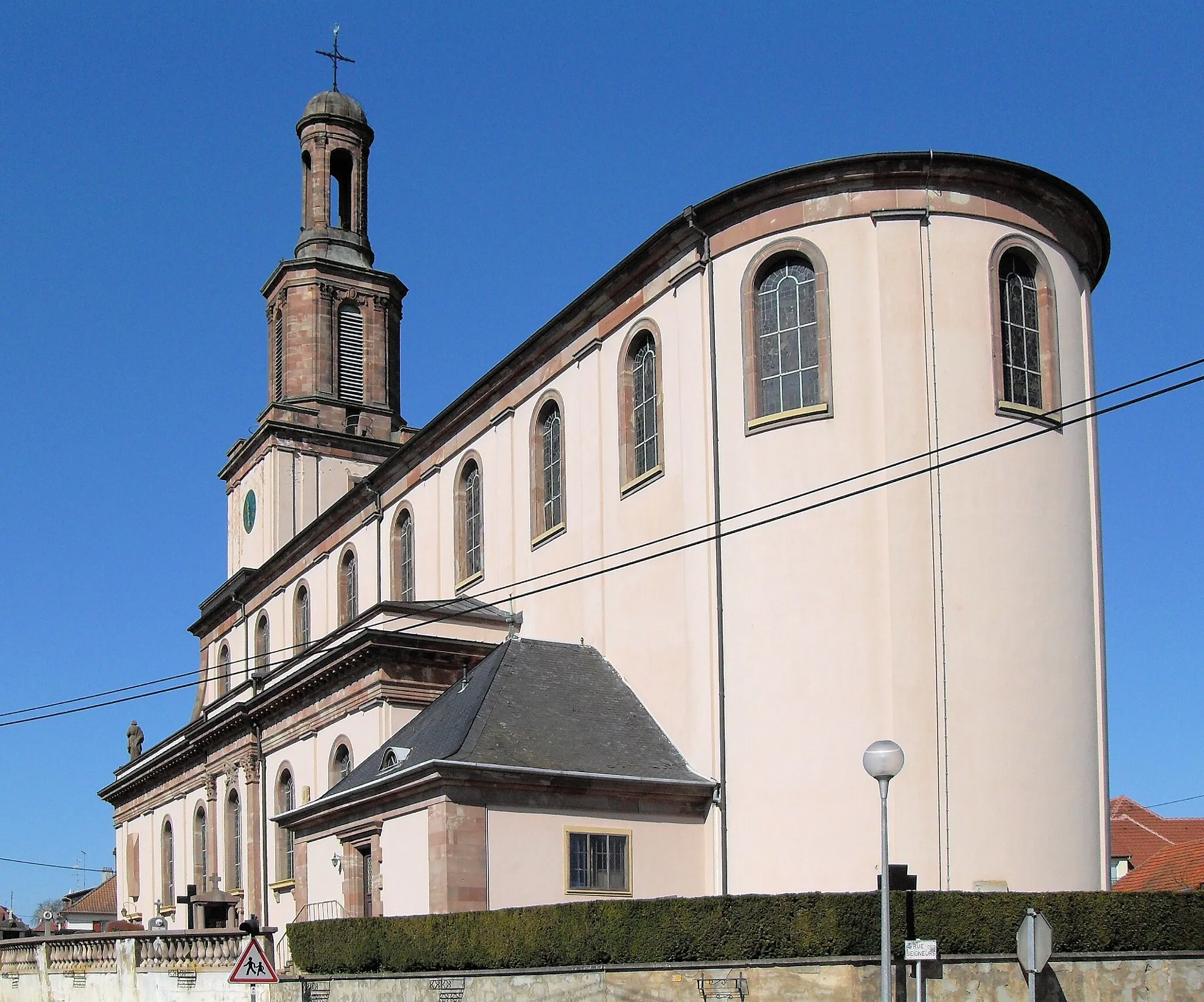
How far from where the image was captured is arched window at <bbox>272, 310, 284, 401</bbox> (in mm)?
54875

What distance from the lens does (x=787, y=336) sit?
91.5 feet

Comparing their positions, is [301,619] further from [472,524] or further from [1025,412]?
[1025,412]

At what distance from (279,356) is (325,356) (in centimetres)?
212

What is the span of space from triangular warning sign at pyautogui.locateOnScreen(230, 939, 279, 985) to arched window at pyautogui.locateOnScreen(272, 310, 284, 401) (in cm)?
3461

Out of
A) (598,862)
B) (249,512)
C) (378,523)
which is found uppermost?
(249,512)

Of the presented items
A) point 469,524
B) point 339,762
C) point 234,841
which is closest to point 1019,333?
point 469,524

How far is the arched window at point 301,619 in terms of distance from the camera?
49469 millimetres

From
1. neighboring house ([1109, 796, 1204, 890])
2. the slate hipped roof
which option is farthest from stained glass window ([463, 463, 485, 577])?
neighboring house ([1109, 796, 1204, 890])

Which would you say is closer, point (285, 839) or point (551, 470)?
point (551, 470)

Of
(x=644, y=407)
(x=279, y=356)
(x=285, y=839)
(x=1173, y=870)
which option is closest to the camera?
(x=644, y=407)

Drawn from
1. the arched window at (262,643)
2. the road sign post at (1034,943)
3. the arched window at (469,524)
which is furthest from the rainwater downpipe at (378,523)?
the road sign post at (1034,943)

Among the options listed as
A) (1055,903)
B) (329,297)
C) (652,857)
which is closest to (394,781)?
(652,857)

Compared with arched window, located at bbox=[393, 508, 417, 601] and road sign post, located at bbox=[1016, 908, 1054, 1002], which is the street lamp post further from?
arched window, located at bbox=[393, 508, 417, 601]

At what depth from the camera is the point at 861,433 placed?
2678cm
